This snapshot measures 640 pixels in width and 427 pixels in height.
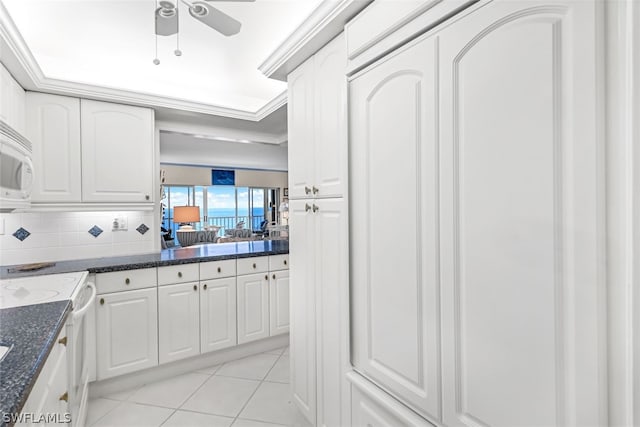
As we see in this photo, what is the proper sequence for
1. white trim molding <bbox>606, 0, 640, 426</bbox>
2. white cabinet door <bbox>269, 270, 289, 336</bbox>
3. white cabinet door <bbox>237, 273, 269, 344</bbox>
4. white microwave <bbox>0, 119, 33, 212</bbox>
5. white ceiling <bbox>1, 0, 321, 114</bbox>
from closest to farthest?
white trim molding <bbox>606, 0, 640, 426</bbox> → white microwave <bbox>0, 119, 33, 212</bbox> → white ceiling <bbox>1, 0, 321, 114</bbox> → white cabinet door <bbox>237, 273, 269, 344</bbox> → white cabinet door <bbox>269, 270, 289, 336</bbox>

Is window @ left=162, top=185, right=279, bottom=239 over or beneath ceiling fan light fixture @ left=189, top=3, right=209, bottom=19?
beneath

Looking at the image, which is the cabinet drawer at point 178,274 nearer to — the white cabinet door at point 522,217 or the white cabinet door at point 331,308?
the white cabinet door at point 331,308

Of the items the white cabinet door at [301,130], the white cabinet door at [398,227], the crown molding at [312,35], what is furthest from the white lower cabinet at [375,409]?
the crown molding at [312,35]

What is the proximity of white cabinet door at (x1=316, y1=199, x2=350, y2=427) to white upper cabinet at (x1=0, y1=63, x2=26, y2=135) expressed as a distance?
2033 mm

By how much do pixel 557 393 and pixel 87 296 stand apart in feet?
8.39

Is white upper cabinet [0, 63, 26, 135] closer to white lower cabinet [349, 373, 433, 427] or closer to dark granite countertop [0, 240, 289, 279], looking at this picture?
dark granite countertop [0, 240, 289, 279]

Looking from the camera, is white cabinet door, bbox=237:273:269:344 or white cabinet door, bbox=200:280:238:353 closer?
white cabinet door, bbox=200:280:238:353

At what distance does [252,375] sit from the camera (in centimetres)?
256

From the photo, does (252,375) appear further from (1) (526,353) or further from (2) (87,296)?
(1) (526,353)

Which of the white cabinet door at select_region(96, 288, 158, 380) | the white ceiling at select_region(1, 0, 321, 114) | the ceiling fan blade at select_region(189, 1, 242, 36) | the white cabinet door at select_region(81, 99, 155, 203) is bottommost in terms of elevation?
the white cabinet door at select_region(96, 288, 158, 380)

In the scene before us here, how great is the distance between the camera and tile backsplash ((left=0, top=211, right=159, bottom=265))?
8.29 ft

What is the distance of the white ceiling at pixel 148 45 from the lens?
1.87 metres

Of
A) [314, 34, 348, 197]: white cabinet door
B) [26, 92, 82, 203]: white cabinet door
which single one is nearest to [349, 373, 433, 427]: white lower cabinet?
[314, 34, 348, 197]: white cabinet door

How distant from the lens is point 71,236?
275 centimetres
